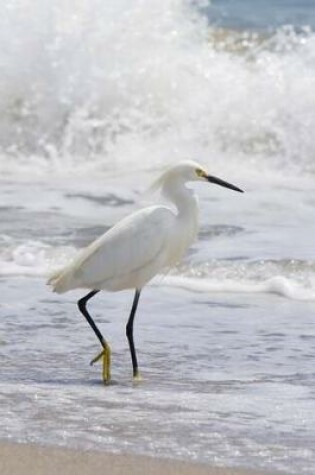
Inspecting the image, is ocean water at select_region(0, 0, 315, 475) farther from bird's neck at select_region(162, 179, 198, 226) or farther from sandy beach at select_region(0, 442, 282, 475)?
bird's neck at select_region(162, 179, 198, 226)

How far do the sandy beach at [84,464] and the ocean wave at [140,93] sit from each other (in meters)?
6.69

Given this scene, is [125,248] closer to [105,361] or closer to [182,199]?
[182,199]

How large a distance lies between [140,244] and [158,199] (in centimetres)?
63

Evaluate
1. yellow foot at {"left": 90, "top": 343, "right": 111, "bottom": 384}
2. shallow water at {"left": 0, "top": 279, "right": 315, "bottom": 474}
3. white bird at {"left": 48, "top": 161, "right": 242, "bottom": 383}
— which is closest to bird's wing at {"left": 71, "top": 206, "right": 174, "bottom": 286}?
white bird at {"left": 48, "top": 161, "right": 242, "bottom": 383}

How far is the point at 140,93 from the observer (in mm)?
12523

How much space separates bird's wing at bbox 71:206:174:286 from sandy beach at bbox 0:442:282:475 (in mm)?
1452

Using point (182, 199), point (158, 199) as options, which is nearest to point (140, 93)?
point (158, 199)

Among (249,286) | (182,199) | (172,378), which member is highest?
(182,199)

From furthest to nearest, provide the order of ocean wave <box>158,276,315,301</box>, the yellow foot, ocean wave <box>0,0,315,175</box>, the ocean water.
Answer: ocean wave <box>0,0,315,175</box>
ocean wave <box>158,276,315,301</box>
the yellow foot
the ocean water

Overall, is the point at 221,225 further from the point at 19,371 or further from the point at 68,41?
the point at 68,41

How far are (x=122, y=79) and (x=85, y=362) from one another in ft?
22.9

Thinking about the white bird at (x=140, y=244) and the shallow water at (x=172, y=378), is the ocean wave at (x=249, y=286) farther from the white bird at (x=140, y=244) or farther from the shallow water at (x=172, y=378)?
the white bird at (x=140, y=244)

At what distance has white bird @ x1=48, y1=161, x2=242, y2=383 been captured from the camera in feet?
18.6

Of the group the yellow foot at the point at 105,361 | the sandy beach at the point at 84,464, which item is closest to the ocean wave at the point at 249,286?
the yellow foot at the point at 105,361
